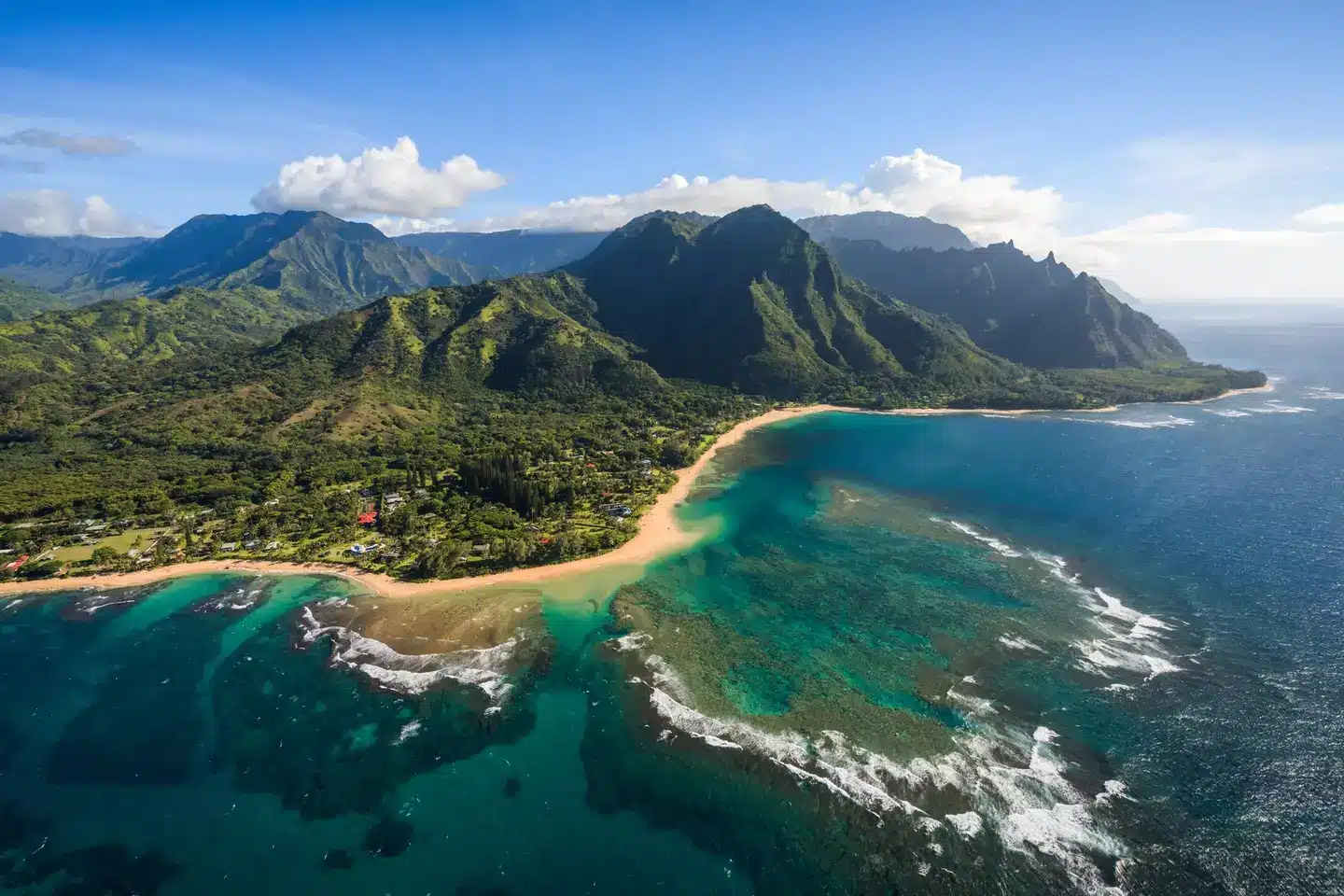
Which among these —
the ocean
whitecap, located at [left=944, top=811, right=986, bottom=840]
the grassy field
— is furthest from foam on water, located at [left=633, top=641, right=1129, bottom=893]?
the grassy field

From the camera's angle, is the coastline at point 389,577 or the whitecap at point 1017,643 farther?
the coastline at point 389,577

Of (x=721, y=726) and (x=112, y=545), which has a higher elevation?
(x=112, y=545)

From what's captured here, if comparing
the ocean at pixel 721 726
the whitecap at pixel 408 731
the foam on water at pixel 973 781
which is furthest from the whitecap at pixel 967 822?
the whitecap at pixel 408 731

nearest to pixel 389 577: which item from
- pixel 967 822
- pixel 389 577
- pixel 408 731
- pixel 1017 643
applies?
pixel 389 577

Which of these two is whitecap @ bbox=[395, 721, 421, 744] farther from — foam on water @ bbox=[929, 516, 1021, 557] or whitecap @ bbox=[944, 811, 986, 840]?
foam on water @ bbox=[929, 516, 1021, 557]

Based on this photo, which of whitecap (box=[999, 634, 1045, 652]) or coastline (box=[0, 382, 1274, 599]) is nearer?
whitecap (box=[999, 634, 1045, 652])

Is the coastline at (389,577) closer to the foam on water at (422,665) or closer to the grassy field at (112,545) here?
the grassy field at (112,545)

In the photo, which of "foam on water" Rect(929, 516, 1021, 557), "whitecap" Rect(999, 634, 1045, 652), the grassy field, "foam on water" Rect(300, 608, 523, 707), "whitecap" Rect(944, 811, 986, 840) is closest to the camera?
"whitecap" Rect(944, 811, 986, 840)

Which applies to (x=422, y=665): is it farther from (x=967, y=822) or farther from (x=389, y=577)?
(x=967, y=822)

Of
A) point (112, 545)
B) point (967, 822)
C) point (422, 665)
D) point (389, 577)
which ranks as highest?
point (389, 577)
